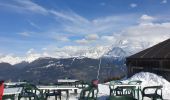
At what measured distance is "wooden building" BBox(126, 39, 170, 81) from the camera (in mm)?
21094

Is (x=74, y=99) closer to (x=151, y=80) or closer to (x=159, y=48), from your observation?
(x=151, y=80)

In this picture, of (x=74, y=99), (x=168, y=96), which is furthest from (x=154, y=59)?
(x=74, y=99)

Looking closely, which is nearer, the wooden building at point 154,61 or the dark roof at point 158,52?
the wooden building at point 154,61

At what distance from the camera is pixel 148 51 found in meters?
24.7

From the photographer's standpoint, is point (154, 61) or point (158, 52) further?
point (158, 52)

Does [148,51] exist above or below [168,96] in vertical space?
above

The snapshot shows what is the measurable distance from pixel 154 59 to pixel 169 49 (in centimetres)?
111

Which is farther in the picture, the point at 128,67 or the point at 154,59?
the point at 128,67

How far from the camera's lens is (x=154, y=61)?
883 inches

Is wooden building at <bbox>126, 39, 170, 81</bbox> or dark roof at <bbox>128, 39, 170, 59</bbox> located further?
dark roof at <bbox>128, 39, 170, 59</bbox>

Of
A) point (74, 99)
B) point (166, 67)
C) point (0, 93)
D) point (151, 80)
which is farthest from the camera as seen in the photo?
point (166, 67)

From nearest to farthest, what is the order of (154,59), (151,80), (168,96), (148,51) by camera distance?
(168,96)
(151,80)
(154,59)
(148,51)

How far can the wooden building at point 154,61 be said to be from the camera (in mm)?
21094

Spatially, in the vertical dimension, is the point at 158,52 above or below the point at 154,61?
above
